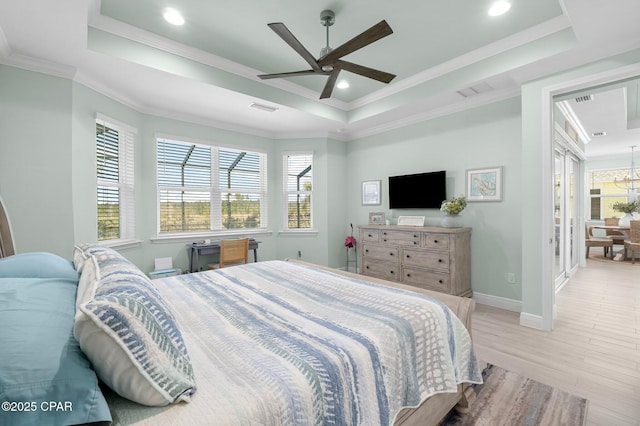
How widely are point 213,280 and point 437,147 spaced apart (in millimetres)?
3591

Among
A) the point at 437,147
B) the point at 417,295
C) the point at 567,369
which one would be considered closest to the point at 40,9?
the point at 417,295

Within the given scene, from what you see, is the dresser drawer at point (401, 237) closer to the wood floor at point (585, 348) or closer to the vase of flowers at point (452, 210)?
the vase of flowers at point (452, 210)

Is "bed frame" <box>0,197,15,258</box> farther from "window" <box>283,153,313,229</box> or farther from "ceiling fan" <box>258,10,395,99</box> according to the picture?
"window" <box>283,153,313,229</box>

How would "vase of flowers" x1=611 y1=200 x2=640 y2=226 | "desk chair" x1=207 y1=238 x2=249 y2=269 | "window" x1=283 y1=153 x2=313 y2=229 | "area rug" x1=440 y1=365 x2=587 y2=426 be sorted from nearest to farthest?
"area rug" x1=440 y1=365 x2=587 y2=426 < "desk chair" x1=207 y1=238 x2=249 y2=269 < "window" x1=283 y1=153 x2=313 y2=229 < "vase of flowers" x1=611 y1=200 x2=640 y2=226

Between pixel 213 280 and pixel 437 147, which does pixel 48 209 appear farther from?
pixel 437 147

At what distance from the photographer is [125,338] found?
2.57ft

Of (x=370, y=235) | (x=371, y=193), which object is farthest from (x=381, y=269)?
(x=371, y=193)

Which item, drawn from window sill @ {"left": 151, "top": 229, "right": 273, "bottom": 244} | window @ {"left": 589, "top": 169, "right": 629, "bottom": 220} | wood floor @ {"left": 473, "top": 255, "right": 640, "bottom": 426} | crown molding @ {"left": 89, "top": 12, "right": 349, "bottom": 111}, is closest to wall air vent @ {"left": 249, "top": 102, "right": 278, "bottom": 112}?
crown molding @ {"left": 89, "top": 12, "right": 349, "bottom": 111}

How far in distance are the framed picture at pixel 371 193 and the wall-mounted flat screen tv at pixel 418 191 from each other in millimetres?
336

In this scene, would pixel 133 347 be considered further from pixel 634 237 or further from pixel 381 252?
pixel 634 237

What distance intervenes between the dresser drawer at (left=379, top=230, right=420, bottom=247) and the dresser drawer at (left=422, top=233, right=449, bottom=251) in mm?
105

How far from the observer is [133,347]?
789 millimetres

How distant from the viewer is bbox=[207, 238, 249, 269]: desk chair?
4.10 m

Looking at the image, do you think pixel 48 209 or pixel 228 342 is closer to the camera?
pixel 228 342
